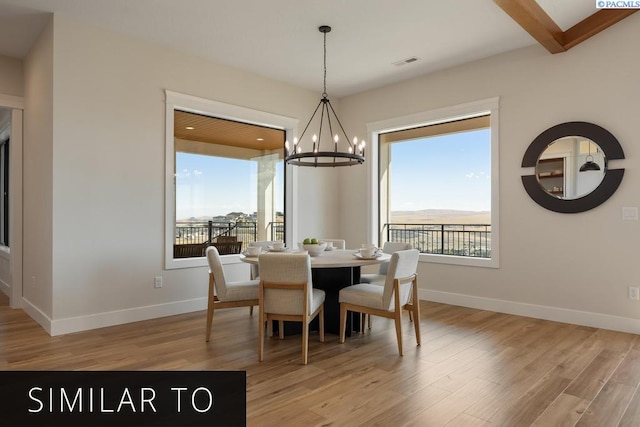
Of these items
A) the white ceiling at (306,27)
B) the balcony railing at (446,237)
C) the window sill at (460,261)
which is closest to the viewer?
the white ceiling at (306,27)

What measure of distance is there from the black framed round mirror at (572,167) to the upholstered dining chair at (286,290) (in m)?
2.87

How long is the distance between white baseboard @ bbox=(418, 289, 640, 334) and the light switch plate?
3.15 feet

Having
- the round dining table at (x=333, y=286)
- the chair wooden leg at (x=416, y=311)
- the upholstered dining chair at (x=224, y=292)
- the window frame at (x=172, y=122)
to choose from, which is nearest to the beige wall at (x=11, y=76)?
the window frame at (x=172, y=122)

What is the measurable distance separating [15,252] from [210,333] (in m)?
2.96

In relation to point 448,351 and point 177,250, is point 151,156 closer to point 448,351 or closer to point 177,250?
point 177,250

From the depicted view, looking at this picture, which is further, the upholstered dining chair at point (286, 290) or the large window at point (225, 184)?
the large window at point (225, 184)

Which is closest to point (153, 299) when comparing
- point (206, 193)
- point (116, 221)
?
point (116, 221)

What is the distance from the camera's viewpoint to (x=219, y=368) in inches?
117

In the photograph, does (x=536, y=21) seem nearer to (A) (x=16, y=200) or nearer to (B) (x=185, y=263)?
(B) (x=185, y=263)

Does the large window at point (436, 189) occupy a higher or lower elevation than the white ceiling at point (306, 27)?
lower

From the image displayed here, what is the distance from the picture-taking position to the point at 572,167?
13.8ft

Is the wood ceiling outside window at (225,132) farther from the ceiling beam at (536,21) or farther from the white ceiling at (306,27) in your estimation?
the ceiling beam at (536,21)

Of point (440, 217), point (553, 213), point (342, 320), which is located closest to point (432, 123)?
point (553, 213)

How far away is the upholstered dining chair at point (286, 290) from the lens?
3111 millimetres
